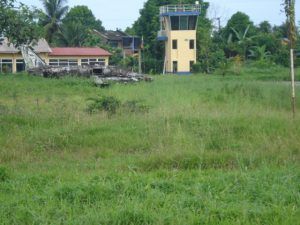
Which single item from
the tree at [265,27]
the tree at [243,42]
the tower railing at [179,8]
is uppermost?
the tower railing at [179,8]

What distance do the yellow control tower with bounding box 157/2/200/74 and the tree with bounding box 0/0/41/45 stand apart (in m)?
45.8

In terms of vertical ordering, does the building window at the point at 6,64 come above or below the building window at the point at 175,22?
below

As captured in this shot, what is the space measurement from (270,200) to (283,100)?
11690mm

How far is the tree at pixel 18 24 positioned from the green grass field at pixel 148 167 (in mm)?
2040

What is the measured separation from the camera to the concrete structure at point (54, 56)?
55.7 meters

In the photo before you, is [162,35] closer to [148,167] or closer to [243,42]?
[243,42]

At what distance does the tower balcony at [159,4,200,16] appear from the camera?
5791 cm

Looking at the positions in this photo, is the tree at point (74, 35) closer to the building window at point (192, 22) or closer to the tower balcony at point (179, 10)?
the tower balcony at point (179, 10)

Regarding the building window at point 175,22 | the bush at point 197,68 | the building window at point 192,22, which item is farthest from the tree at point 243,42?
the building window at point 175,22

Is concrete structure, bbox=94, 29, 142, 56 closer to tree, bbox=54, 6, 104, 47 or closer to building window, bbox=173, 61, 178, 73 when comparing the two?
tree, bbox=54, 6, 104, 47

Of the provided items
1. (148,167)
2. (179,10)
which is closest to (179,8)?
(179,10)

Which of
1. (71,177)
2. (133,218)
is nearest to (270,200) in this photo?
(133,218)

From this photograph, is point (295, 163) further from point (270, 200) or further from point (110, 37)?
point (110, 37)

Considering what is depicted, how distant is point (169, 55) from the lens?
196 ft
